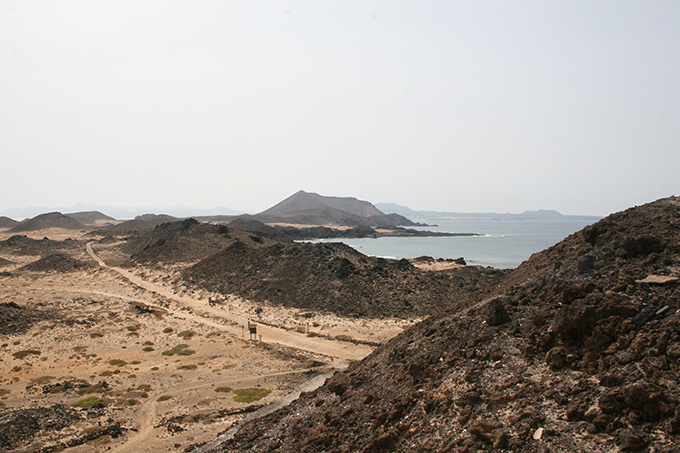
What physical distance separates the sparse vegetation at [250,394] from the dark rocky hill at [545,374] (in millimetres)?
4465

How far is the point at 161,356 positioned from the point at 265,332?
25.1 feet

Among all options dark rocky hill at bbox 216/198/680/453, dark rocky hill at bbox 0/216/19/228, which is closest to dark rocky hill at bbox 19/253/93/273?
dark rocky hill at bbox 216/198/680/453

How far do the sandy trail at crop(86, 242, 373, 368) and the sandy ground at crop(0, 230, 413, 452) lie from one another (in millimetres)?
80

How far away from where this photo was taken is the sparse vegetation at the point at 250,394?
63.6ft

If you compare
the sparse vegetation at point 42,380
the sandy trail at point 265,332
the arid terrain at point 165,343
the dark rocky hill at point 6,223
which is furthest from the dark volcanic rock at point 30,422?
the dark rocky hill at point 6,223

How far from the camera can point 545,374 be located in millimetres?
9039

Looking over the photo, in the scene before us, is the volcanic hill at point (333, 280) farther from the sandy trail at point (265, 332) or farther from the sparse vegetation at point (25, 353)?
the sparse vegetation at point (25, 353)

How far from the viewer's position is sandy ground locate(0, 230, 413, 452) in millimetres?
17312

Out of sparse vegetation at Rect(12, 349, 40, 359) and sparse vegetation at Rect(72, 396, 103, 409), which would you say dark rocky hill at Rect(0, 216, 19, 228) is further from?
sparse vegetation at Rect(72, 396, 103, 409)

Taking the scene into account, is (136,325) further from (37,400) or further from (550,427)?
(550,427)

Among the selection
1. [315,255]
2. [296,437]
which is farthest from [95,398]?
[315,255]

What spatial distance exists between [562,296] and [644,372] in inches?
Result: 127

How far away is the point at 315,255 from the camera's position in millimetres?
46000

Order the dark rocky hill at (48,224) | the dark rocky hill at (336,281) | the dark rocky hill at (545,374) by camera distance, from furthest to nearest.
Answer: the dark rocky hill at (48,224) < the dark rocky hill at (336,281) < the dark rocky hill at (545,374)
